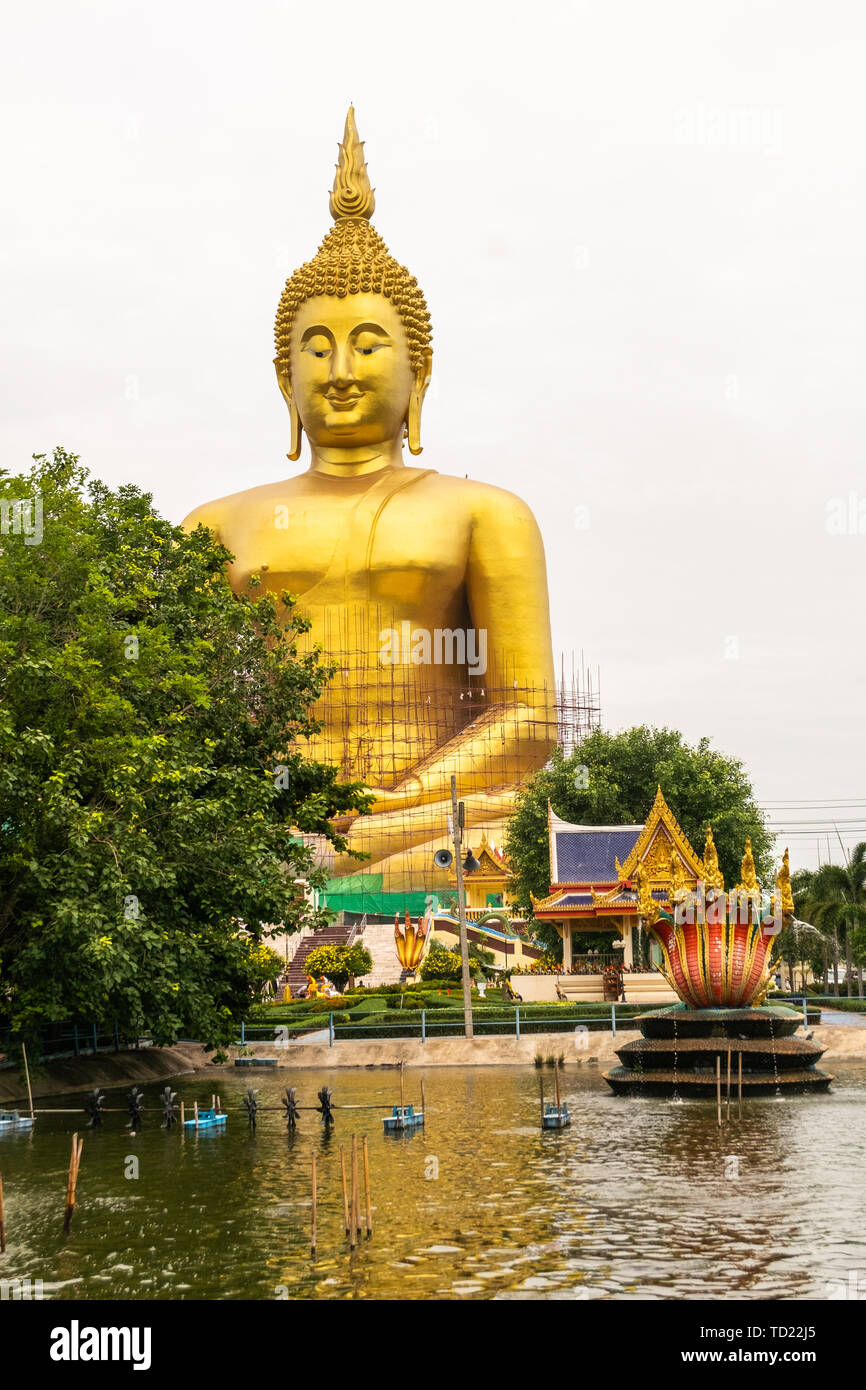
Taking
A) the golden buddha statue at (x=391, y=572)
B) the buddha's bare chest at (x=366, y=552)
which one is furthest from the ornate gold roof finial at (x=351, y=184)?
the buddha's bare chest at (x=366, y=552)

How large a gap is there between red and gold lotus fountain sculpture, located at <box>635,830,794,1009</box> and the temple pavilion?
948 centimetres

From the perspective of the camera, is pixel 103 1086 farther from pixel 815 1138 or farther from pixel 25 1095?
pixel 815 1138

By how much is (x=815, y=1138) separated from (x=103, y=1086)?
37.7 ft

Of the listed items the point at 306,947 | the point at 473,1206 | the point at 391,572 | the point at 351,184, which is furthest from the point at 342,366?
the point at 473,1206

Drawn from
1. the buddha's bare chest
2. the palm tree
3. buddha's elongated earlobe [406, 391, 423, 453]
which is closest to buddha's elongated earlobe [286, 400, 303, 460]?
the buddha's bare chest

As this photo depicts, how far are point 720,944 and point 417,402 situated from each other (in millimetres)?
26684

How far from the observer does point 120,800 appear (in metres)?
19.3

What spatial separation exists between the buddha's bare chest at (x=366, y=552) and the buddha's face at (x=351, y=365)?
92.3 inches

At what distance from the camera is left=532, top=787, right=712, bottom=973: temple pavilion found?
32.1 m

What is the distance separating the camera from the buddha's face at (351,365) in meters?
43.9

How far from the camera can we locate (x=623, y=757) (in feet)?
131

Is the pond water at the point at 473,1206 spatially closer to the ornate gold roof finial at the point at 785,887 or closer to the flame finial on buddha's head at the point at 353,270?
the ornate gold roof finial at the point at 785,887
